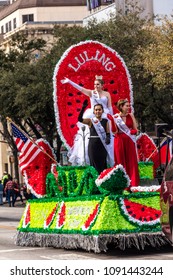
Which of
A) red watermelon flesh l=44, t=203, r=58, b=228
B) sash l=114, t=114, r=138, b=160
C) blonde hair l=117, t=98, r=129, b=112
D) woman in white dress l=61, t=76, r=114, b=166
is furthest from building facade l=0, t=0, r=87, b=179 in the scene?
sash l=114, t=114, r=138, b=160

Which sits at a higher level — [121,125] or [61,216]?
[121,125]

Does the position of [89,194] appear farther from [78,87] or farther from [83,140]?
[78,87]

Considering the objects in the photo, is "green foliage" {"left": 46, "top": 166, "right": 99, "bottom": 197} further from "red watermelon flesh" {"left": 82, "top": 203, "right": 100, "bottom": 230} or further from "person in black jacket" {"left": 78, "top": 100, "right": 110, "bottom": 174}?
"red watermelon flesh" {"left": 82, "top": 203, "right": 100, "bottom": 230}

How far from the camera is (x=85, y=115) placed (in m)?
Result: 15.5

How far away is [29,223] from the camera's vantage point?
628 inches

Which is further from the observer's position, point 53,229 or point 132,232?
point 53,229

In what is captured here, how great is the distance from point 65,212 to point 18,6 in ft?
270

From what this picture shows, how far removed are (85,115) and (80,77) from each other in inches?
42.8

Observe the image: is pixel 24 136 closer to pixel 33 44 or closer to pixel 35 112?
pixel 35 112

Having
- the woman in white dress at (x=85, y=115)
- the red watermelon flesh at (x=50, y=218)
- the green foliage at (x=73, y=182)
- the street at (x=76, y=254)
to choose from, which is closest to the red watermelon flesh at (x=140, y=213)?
the street at (x=76, y=254)

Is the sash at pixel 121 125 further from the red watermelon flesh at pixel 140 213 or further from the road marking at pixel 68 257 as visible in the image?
the road marking at pixel 68 257

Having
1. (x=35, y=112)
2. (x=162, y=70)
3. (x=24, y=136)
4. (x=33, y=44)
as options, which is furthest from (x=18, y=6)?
(x=24, y=136)

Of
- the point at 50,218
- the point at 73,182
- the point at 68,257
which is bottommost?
the point at 68,257

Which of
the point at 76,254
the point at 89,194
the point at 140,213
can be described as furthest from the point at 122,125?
the point at 76,254
